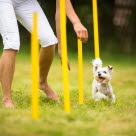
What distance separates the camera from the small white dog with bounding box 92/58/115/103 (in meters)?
6.83

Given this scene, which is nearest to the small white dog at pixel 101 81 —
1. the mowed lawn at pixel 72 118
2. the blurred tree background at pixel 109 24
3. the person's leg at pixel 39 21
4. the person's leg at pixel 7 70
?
the mowed lawn at pixel 72 118

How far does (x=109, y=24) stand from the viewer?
17.9 meters

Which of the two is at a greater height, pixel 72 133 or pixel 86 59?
pixel 72 133

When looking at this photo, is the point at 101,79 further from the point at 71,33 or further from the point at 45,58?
the point at 71,33

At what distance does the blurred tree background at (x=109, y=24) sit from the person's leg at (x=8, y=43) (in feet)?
35.7

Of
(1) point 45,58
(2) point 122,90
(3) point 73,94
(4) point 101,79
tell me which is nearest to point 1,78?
(1) point 45,58

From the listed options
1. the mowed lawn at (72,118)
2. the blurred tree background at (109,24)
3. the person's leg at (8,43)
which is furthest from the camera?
the blurred tree background at (109,24)

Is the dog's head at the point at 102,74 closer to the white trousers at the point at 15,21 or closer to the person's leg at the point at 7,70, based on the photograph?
the white trousers at the point at 15,21

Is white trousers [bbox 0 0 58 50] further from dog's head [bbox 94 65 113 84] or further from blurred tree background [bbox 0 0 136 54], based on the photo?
blurred tree background [bbox 0 0 136 54]

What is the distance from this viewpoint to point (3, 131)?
14.8 feet

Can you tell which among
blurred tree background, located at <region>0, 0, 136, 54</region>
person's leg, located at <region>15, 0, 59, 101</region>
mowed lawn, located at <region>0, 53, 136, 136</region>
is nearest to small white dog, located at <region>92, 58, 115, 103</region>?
mowed lawn, located at <region>0, 53, 136, 136</region>

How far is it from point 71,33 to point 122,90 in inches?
340

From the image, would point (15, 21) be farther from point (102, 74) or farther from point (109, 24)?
point (109, 24)

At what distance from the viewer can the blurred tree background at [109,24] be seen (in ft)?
56.4
